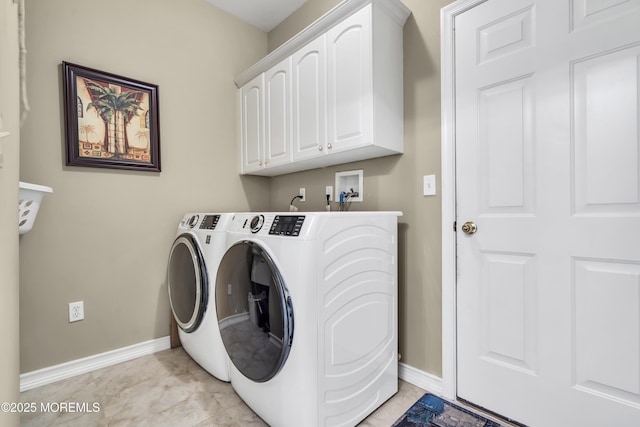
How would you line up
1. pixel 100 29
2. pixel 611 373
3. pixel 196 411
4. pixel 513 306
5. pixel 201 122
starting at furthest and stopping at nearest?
pixel 201 122, pixel 100 29, pixel 196 411, pixel 513 306, pixel 611 373

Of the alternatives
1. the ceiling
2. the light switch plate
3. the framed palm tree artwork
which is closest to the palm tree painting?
the framed palm tree artwork

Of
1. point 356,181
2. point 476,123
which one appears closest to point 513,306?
point 476,123

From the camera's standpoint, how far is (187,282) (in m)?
1.88

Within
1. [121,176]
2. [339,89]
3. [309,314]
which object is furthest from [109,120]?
[309,314]

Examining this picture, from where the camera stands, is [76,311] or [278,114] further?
[278,114]

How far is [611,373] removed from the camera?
1.17 meters

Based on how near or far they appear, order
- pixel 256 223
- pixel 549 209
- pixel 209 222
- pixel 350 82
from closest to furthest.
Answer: pixel 549 209 → pixel 256 223 → pixel 350 82 → pixel 209 222

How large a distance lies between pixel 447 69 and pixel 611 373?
1.50 meters

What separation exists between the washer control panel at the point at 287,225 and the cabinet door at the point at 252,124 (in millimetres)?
1157

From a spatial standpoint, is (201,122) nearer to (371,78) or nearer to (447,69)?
(371,78)

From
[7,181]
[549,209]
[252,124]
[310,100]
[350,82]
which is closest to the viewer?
[7,181]

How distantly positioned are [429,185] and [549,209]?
1.81ft

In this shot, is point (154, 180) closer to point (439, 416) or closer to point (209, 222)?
point (209, 222)

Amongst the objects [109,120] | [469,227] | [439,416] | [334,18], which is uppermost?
[334,18]
